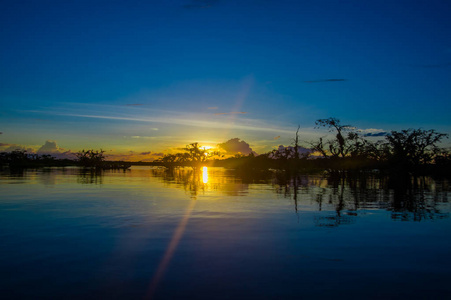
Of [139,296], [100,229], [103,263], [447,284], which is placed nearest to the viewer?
[139,296]

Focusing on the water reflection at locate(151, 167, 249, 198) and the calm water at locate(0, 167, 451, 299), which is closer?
the calm water at locate(0, 167, 451, 299)

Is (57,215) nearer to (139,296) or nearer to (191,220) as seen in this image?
(191,220)

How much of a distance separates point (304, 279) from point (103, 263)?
478 cm

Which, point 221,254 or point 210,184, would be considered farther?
point 210,184

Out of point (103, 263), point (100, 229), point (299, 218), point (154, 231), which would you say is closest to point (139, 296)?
point (103, 263)

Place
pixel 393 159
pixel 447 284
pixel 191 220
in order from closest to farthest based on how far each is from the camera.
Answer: pixel 447 284 < pixel 191 220 < pixel 393 159

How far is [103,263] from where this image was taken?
26.8 feet

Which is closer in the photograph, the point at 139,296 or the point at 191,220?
the point at 139,296

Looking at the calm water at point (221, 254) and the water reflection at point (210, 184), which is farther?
the water reflection at point (210, 184)

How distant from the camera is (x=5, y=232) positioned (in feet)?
37.2

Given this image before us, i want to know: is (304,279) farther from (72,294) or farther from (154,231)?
(154,231)

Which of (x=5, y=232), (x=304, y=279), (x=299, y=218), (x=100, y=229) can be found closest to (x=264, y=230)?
(x=299, y=218)

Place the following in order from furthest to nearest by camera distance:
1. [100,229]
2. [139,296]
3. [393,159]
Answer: [393,159] → [100,229] → [139,296]

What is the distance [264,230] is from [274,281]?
5292 mm
